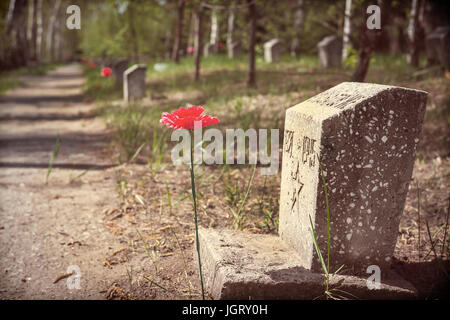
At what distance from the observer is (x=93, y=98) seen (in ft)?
36.8

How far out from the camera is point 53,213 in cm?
363

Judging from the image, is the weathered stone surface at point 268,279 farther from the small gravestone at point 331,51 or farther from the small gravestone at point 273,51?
the small gravestone at point 273,51

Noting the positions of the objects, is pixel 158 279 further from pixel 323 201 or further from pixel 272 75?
pixel 272 75

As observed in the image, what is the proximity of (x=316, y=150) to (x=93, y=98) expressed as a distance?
10165mm

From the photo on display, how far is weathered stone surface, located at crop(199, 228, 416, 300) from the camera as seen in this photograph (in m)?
2.10

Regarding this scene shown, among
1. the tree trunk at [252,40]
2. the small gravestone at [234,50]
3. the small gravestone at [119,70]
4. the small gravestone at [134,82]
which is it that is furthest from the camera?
the small gravestone at [234,50]

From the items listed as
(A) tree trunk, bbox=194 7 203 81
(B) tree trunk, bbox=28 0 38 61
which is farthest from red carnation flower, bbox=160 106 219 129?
(B) tree trunk, bbox=28 0 38 61

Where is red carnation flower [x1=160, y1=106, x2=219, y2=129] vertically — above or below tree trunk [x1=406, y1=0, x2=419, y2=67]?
below

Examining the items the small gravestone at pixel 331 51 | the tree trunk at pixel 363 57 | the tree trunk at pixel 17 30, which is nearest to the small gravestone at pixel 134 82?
the small gravestone at pixel 331 51

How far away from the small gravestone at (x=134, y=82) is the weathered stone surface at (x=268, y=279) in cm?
745

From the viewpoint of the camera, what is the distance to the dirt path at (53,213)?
2520mm

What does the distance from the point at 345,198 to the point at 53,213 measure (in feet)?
8.85

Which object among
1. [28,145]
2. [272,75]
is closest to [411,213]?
[28,145]

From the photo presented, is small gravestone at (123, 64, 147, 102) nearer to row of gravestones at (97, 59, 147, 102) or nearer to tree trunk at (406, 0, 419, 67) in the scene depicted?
row of gravestones at (97, 59, 147, 102)
